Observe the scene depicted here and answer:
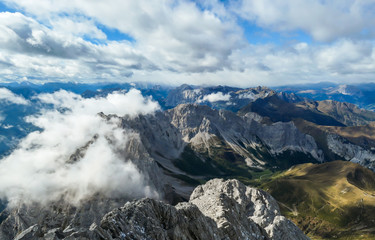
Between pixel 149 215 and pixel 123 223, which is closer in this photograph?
pixel 123 223

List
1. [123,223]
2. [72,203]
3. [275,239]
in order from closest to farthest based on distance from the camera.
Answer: [123,223] < [275,239] < [72,203]

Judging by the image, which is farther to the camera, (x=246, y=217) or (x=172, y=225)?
(x=246, y=217)

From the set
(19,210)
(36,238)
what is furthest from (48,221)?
(36,238)

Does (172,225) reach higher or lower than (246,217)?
higher

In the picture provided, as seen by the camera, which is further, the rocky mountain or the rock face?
the rock face

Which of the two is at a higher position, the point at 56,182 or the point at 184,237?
the point at 184,237

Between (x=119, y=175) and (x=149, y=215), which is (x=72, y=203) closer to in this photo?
(x=119, y=175)

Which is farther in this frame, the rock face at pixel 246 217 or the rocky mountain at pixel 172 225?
the rock face at pixel 246 217

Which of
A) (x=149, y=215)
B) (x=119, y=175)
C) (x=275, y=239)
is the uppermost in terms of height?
(x=149, y=215)

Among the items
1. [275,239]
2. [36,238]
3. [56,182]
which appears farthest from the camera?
[56,182]
